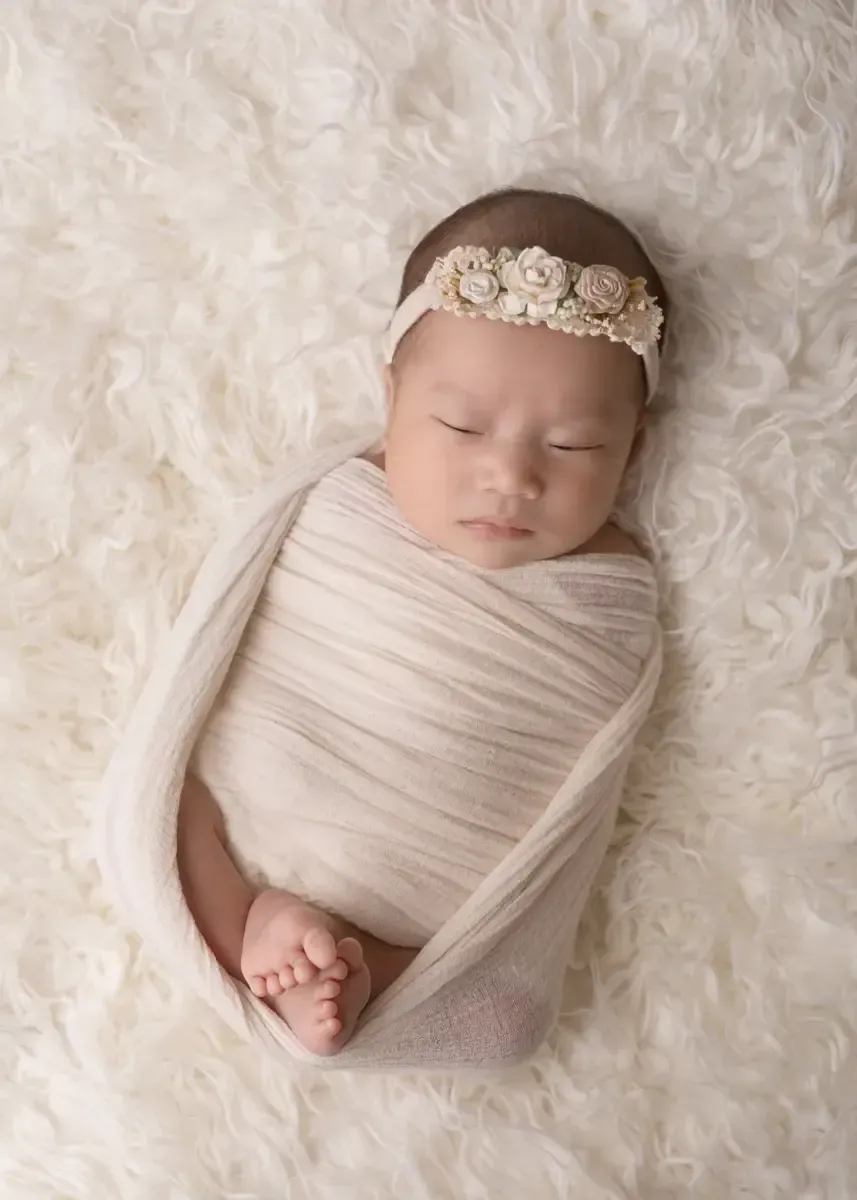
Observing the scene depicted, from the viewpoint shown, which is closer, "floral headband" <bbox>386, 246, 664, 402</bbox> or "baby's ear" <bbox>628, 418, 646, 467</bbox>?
"floral headband" <bbox>386, 246, 664, 402</bbox>

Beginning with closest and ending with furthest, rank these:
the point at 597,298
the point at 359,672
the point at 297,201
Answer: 1. the point at 597,298
2. the point at 359,672
3. the point at 297,201

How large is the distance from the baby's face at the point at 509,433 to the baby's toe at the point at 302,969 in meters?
0.48

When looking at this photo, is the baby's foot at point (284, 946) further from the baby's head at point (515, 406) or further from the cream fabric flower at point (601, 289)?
the cream fabric flower at point (601, 289)

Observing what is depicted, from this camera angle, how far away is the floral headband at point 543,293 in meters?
1.22

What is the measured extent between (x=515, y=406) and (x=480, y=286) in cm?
13

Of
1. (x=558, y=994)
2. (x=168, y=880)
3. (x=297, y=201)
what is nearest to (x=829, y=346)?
(x=297, y=201)

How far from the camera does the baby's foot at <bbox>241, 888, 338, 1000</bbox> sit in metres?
1.17

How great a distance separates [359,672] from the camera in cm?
134

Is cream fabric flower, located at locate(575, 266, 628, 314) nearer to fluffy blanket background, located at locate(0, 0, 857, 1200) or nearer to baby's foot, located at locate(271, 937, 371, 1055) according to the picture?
A: fluffy blanket background, located at locate(0, 0, 857, 1200)

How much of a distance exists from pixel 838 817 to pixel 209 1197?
2.84ft

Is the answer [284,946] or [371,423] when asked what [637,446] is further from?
[284,946]

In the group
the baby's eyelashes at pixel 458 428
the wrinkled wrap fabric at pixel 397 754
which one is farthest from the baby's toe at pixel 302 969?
the baby's eyelashes at pixel 458 428

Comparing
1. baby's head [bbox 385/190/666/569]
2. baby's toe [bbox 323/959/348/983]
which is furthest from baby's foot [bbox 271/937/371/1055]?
baby's head [bbox 385/190/666/569]

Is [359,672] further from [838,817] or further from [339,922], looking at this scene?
[838,817]
